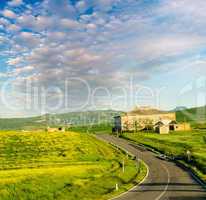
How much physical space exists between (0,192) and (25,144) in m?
63.1

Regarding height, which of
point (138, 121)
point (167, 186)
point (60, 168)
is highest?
point (138, 121)

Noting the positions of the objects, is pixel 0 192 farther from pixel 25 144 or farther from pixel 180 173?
pixel 25 144

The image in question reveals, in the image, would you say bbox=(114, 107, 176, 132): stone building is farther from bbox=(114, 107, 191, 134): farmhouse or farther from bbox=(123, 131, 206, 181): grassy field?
bbox=(123, 131, 206, 181): grassy field

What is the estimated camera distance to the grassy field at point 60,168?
47125 millimetres

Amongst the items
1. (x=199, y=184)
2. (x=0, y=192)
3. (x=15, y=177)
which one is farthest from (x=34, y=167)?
(x=199, y=184)

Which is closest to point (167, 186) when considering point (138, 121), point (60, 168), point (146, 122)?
point (60, 168)

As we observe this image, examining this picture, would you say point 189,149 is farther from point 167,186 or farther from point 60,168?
point 167,186

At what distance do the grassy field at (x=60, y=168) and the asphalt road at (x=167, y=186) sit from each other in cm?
204


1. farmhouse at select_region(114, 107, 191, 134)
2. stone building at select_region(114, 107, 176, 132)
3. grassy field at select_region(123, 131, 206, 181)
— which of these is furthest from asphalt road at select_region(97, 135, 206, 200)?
stone building at select_region(114, 107, 176, 132)

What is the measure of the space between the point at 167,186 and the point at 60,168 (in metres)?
29.3

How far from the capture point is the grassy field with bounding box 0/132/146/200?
47.1m

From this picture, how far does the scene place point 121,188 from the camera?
149ft

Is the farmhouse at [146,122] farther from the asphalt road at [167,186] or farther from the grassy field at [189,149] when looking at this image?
the asphalt road at [167,186]

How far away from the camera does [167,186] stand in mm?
46406
